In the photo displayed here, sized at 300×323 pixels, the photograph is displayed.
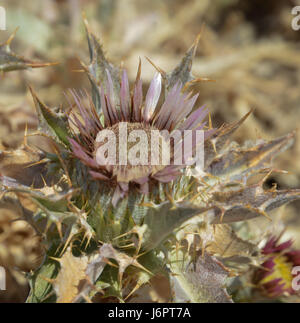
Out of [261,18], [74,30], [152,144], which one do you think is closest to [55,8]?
[74,30]

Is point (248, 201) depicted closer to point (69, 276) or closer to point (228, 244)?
point (228, 244)

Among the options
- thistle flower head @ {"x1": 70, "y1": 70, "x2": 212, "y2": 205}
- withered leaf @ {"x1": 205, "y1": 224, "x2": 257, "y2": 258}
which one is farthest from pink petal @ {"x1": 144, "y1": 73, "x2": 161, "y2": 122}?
withered leaf @ {"x1": 205, "y1": 224, "x2": 257, "y2": 258}

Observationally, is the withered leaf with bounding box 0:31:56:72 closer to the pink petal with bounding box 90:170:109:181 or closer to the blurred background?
the pink petal with bounding box 90:170:109:181

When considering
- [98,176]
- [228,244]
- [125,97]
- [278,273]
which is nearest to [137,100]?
[125,97]

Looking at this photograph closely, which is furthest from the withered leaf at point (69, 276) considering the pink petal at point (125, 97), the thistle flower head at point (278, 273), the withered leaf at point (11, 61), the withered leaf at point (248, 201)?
the withered leaf at point (11, 61)

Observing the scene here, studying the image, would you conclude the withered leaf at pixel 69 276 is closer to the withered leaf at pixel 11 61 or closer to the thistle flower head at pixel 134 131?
the thistle flower head at pixel 134 131
